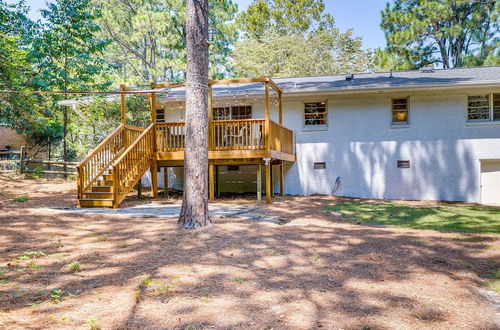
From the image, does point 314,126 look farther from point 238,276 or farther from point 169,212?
point 238,276

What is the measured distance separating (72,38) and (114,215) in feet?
34.8

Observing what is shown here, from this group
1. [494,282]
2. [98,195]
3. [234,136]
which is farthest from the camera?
[234,136]

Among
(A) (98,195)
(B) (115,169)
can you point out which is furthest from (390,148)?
(A) (98,195)

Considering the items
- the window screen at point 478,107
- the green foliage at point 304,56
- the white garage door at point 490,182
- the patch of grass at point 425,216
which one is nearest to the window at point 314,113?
the patch of grass at point 425,216

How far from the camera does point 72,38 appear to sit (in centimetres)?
1534

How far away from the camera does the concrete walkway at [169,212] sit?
327 inches

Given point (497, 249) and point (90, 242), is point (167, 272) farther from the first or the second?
point (497, 249)

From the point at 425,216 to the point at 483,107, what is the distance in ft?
19.8

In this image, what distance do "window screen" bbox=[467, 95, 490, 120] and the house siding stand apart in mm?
247

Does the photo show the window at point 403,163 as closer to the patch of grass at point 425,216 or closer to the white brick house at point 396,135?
the white brick house at point 396,135

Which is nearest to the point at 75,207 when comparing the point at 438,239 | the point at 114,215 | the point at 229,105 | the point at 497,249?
the point at 114,215

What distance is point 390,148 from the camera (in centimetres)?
1320

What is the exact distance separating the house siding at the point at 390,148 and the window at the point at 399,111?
0.77 ft

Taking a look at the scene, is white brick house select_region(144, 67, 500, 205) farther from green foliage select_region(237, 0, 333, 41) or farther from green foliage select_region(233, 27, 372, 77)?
green foliage select_region(237, 0, 333, 41)
